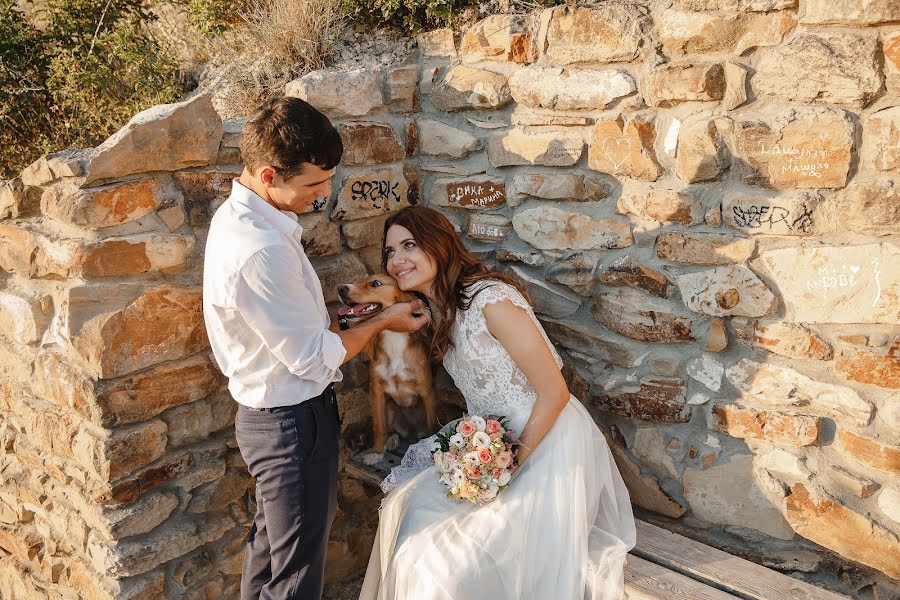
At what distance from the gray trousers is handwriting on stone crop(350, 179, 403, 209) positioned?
108cm

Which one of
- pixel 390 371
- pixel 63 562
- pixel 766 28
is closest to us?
pixel 766 28

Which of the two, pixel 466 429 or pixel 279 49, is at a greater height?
pixel 279 49

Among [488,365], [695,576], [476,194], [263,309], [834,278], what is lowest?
[695,576]

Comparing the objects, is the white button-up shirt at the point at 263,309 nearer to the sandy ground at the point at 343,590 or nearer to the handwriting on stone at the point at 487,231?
the handwriting on stone at the point at 487,231

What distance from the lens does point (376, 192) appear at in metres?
3.18

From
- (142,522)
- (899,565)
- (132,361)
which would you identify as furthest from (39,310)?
(899,565)

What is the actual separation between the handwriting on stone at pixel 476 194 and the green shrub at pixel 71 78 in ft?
5.38

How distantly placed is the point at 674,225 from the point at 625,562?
1.31 metres

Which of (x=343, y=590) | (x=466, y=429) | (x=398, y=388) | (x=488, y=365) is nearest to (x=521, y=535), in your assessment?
(x=466, y=429)

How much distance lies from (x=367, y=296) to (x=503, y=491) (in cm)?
97

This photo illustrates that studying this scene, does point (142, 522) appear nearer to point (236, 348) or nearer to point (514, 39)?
point (236, 348)

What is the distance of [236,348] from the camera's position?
2215mm

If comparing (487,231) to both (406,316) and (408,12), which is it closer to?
(406,316)

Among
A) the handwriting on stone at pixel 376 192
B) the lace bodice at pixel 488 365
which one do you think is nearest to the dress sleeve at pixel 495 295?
the lace bodice at pixel 488 365
